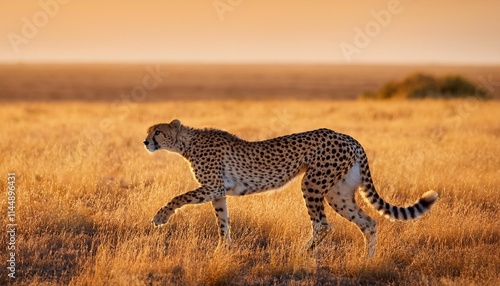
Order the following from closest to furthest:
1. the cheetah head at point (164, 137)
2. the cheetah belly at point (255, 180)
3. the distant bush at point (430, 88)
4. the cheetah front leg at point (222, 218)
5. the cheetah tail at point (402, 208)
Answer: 1. the cheetah tail at point (402, 208)
2. the cheetah belly at point (255, 180)
3. the cheetah front leg at point (222, 218)
4. the cheetah head at point (164, 137)
5. the distant bush at point (430, 88)

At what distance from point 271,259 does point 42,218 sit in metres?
2.46

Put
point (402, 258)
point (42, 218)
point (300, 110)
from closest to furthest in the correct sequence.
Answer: point (402, 258)
point (42, 218)
point (300, 110)

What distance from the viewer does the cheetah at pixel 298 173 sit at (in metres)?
5.82

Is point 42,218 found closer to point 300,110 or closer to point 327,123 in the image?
point 327,123

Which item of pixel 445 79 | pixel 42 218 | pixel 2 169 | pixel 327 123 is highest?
pixel 445 79

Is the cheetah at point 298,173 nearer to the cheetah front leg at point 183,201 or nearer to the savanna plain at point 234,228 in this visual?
the cheetah front leg at point 183,201

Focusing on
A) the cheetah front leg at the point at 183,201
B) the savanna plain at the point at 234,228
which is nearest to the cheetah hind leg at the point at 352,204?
the savanna plain at the point at 234,228

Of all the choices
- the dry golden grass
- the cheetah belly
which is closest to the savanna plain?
the dry golden grass

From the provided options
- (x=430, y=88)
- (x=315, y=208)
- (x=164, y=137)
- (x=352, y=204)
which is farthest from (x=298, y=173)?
(x=430, y=88)

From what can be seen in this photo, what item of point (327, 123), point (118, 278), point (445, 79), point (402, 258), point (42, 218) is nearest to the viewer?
point (118, 278)

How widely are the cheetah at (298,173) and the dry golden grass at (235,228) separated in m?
0.32

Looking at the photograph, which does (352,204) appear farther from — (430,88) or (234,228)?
(430,88)

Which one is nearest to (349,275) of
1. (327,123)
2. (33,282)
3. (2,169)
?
(33,282)

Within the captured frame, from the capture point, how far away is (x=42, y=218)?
666 centimetres
